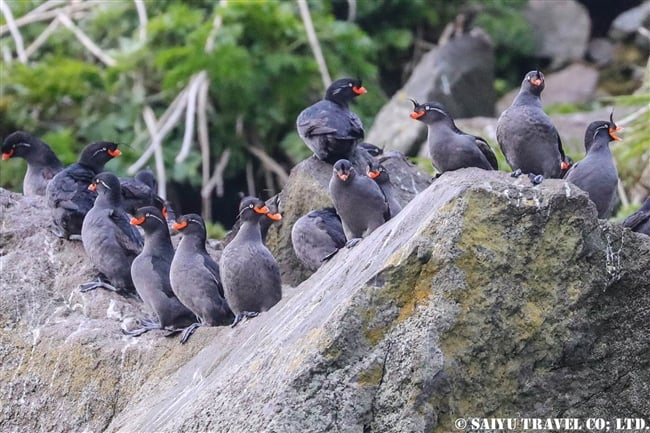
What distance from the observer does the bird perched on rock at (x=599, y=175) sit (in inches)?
364

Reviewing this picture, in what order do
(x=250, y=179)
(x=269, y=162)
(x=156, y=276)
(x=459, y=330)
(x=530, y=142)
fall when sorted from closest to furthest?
(x=459, y=330), (x=530, y=142), (x=156, y=276), (x=269, y=162), (x=250, y=179)

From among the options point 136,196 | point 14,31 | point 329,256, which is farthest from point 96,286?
A: point 14,31

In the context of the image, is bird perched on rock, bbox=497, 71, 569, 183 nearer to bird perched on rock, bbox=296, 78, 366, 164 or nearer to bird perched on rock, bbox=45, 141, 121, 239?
bird perched on rock, bbox=296, 78, 366, 164

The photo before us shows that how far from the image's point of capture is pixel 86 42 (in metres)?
18.5

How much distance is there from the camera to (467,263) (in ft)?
25.2

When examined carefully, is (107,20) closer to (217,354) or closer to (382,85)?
(382,85)

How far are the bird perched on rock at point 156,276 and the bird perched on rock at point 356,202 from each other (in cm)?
138

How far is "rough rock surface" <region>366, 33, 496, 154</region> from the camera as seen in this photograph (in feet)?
57.4

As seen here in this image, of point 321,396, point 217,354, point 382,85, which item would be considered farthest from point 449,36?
point 321,396

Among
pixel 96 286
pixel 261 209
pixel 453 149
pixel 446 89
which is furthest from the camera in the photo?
pixel 446 89

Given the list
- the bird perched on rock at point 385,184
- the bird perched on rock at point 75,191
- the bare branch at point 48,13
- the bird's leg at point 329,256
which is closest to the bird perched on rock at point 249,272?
the bird's leg at point 329,256

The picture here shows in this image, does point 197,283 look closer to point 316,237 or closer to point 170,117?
point 316,237

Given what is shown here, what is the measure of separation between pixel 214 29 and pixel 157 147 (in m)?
1.77

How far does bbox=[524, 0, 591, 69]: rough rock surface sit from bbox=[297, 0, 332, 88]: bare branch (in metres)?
5.07
